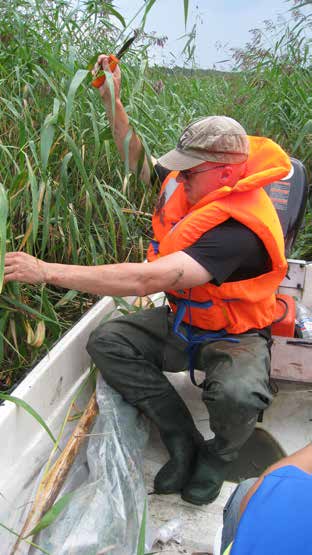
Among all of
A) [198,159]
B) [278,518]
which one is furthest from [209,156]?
[278,518]

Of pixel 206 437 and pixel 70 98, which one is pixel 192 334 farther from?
pixel 70 98

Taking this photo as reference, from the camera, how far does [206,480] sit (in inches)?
76.4

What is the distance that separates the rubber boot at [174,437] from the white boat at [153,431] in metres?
0.06

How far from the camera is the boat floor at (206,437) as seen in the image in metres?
1.79

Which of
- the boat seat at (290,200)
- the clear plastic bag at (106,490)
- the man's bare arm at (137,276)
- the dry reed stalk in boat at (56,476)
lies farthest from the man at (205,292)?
the boat seat at (290,200)

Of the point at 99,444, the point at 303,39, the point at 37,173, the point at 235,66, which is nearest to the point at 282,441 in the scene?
the point at 99,444

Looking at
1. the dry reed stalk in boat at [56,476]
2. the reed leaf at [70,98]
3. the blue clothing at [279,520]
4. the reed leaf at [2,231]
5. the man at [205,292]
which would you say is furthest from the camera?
the man at [205,292]

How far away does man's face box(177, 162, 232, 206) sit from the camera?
1.97m

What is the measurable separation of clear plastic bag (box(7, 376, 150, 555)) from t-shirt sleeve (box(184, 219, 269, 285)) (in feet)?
1.89

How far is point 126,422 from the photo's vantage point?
78.7 inches

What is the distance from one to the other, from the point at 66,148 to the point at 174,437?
1131 millimetres

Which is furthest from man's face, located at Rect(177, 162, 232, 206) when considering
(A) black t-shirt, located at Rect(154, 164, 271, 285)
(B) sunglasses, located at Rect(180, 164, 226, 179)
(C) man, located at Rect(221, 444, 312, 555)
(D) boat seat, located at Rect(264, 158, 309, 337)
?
(C) man, located at Rect(221, 444, 312, 555)

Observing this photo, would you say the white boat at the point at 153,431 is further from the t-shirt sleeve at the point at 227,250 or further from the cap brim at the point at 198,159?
the cap brim at the point at 198,159

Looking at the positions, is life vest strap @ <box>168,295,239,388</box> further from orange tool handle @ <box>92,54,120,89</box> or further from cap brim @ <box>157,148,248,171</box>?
orange tool handle @ <box>92,54,120,89</box>
